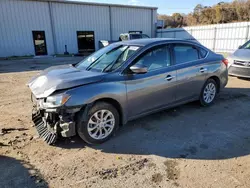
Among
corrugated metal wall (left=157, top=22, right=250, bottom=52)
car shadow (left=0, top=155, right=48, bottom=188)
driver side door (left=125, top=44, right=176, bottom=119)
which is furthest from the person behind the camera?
corrugated metal wall (left=157, top=22, right=250, bottom=52)

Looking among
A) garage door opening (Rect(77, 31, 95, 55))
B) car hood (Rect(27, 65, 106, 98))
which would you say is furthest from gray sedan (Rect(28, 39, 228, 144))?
garage door opening (Rect(77, 31, 95, 55))

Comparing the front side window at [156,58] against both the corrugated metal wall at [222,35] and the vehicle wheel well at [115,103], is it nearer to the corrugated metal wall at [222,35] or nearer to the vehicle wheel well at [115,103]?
the vehicle wheel well at [115,103]

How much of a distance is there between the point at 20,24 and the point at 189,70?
18683 millimetres

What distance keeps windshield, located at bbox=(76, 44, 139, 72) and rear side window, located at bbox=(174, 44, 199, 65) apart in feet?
3.19

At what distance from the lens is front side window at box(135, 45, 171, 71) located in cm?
384

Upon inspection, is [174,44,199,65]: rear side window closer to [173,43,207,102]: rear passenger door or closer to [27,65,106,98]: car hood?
[173,43,207,102]: rear passenger door

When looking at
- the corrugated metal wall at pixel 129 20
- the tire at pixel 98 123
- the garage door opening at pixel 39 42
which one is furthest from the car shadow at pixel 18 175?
the corrugated metal wall at pixel 129 20

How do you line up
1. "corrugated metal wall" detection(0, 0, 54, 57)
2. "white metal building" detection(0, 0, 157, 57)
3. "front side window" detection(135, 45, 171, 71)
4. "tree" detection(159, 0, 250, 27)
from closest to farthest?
"front side window" detection(135, 45, 171, 71) < "corrugated metal wall" detection(0, 0, 54, 57) < "white metal building" detection(0, 0, 157, 57) < "tree" detection(159, 0, 250, 27)

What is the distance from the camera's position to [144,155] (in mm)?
3127

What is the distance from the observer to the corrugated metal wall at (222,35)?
1575cm

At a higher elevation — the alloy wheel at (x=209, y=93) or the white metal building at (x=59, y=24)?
the white metal building at (x=59, y=24)

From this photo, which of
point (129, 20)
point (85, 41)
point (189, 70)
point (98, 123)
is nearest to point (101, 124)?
point (98, 123)

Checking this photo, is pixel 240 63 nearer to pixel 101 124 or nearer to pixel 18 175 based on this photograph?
pixel 101 124

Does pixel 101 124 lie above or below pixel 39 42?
below
